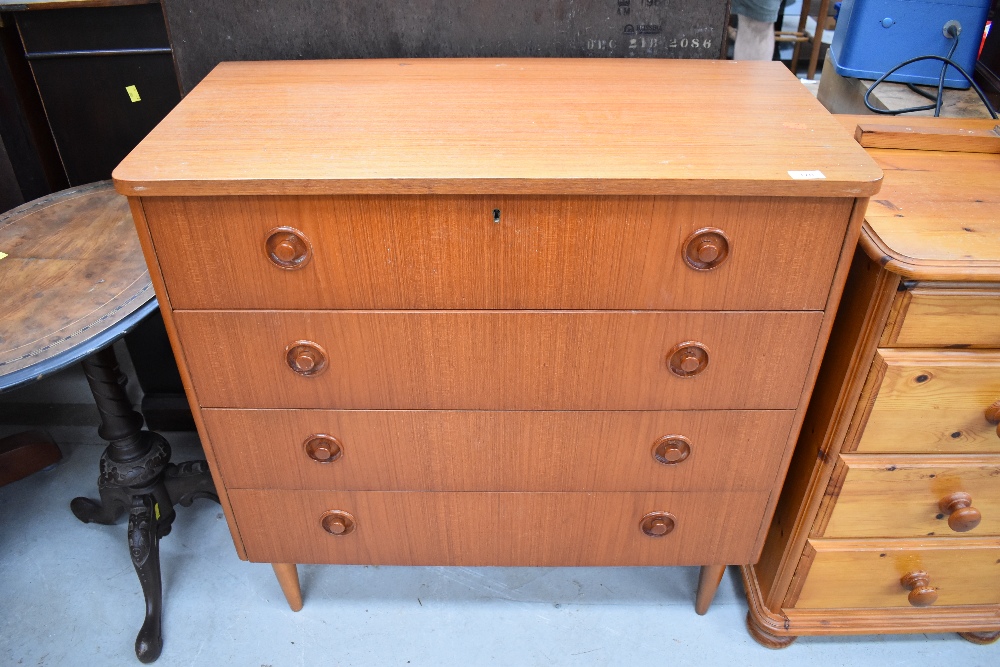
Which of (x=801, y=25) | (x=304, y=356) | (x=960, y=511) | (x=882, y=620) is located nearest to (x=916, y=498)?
(x=960, y=511)

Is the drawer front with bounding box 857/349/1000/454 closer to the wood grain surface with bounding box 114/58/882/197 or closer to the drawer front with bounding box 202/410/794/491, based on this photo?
the drawer front with bounding box 202/410/794/491

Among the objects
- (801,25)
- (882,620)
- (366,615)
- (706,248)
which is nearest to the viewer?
(706,248)

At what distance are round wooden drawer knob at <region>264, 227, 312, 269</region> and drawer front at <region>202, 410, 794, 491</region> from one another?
291 millimetres

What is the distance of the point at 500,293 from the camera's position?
1.02 m

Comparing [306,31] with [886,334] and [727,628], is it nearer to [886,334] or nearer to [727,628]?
[886,334]

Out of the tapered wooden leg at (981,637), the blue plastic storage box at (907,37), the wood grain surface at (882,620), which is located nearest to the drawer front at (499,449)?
the wood grain surface at (882,620)

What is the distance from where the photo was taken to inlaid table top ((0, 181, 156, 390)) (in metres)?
1.10

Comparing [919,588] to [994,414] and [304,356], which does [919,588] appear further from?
[304,356]

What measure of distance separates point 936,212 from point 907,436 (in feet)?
1.20

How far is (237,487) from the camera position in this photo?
1275 millimetres

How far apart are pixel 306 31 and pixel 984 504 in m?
1.52

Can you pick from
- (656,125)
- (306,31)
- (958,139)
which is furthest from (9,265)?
(958,139)

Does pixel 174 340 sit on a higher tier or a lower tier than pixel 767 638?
higher

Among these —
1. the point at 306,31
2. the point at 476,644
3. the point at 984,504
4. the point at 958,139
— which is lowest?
the point at 476,644
